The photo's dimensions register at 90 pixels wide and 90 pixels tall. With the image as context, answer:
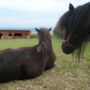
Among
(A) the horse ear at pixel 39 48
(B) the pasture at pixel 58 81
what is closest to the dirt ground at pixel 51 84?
(B) the pasture at pixel 58 81

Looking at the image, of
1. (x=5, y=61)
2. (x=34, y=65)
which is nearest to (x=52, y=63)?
(x=34, y=65)

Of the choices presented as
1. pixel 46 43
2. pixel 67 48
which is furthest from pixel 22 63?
pixel 67 48

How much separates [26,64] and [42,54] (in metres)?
0.69

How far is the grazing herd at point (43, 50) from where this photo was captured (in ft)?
11.4

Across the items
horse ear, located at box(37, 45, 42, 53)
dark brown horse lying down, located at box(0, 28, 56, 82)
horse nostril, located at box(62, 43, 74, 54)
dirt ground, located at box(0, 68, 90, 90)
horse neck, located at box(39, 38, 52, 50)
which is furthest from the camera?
horse neck, located at box(39, 38, 52, 50)

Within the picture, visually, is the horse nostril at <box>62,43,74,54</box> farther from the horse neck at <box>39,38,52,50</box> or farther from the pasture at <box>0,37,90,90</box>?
the horse neck at <box>39,38,52,50</box>

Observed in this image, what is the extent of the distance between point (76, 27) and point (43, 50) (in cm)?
299

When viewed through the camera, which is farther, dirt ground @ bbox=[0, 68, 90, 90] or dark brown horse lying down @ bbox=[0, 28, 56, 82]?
dark brown horse lying down @ bbox=[0, 28, 56, 82]

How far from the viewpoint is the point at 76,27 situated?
3.46 m

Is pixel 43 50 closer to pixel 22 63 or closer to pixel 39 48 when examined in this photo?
pixel 39 48

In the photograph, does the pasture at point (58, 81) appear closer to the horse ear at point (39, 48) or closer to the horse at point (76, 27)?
the horse ear at point (39, 48)

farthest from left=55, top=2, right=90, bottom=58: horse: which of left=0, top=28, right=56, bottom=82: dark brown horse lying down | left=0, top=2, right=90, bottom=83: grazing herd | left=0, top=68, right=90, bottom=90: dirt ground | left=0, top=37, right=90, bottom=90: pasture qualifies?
left=0, top=28, right=56, bottom=82: dark brown horse lying down

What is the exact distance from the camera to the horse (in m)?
3.43

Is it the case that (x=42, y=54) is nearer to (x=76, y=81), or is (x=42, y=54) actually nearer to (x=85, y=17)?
(x=76, y=81)
